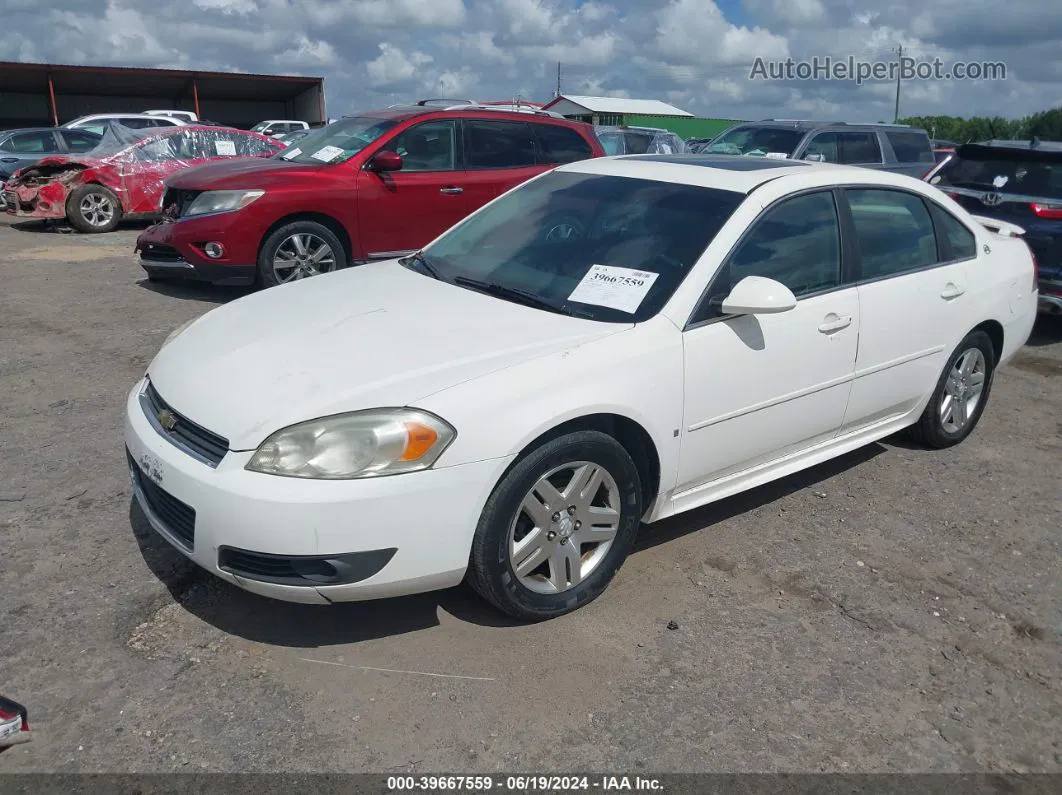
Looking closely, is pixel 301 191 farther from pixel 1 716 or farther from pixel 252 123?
pixel 252 123

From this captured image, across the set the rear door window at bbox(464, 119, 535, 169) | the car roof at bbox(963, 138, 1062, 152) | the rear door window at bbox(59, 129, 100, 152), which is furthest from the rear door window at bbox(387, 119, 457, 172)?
the rear door window at bbox(59, 129, 100, 152)

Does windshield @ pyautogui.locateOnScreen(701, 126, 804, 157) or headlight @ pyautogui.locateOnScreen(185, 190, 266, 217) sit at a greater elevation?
windshield @ pyautogui.locateOnScreen(701, 126, 804, 157)

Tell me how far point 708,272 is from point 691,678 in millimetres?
1527

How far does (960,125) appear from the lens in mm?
41906

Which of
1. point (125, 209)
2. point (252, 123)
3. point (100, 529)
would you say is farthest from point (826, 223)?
point (252, 123)

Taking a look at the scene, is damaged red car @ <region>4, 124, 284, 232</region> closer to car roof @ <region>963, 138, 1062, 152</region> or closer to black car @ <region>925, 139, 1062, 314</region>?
black car @ <region>925, 139, 1062, 314</region>

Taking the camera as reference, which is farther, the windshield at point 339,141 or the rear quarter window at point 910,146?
the rear quarter window at point 910,146

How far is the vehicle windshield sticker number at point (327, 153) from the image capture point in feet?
26.9

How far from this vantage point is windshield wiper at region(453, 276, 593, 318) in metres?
3.44

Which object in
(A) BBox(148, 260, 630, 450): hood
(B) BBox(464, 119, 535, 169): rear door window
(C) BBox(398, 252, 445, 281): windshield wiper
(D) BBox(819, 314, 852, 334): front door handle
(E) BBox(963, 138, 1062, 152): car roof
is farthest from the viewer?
(B) BBox(464, 119, 535, 169): rear door window

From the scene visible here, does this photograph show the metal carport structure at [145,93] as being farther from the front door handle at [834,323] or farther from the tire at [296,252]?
the front door handle at [834,323]

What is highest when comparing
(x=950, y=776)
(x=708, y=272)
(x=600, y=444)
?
(x=708, y=272)

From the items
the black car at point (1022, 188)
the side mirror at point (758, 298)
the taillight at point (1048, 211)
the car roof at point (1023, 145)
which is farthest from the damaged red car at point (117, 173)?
the side mirror at point (758, 298)

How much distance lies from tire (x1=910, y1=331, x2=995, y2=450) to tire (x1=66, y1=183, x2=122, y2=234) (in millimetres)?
11453
